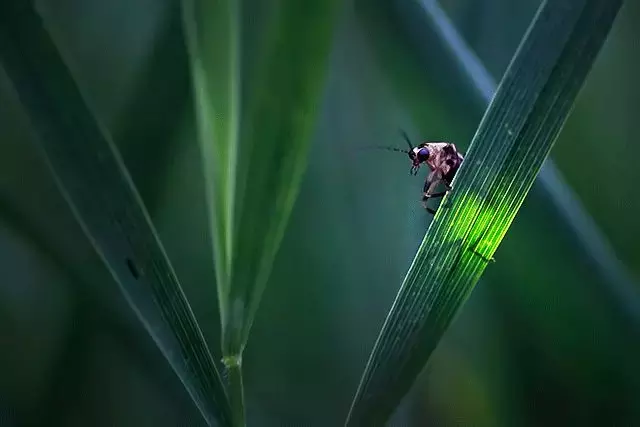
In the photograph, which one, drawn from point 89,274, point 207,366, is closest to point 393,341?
point 207,366

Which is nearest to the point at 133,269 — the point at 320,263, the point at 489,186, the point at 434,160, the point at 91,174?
the point at 91,174

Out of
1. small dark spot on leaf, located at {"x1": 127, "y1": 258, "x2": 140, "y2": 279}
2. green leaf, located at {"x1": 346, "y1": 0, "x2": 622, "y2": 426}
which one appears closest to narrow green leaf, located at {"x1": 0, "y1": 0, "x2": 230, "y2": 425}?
small dark spot on leaf, located at {"x1": 127, "y1": 258, "x2": 140, "y2": 279}

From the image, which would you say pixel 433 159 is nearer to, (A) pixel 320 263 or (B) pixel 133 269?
(A) pixel 320 263

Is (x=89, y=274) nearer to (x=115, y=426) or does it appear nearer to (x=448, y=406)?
(x=115, y=426)

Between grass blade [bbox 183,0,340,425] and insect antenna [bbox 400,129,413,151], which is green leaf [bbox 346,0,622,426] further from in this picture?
insect antenna [bbox 400,129,413,151]

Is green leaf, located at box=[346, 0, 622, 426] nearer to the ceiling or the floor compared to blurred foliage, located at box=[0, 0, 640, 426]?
nearer to the ceiling

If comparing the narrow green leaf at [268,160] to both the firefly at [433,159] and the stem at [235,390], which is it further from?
the firefly at [433,159]
